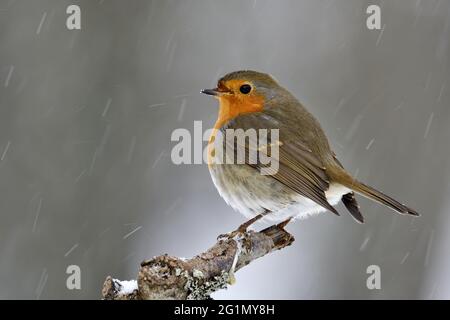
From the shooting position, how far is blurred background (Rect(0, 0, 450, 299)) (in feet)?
17.7

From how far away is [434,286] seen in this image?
18.6 feet

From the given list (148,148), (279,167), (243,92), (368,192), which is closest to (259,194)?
(279,167)

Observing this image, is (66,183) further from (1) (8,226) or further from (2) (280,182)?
(2) (280,182)

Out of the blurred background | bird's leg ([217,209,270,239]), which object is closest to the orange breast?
bird's leg ([217,209,270,239])

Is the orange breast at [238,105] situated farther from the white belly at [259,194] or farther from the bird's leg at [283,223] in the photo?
the bird's leg at [283,223]

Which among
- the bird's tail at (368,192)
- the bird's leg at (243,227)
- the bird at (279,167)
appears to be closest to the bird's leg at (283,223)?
the bird at (279,167)

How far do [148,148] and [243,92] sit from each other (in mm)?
1726

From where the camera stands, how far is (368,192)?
13.2ft

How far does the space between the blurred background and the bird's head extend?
108cm

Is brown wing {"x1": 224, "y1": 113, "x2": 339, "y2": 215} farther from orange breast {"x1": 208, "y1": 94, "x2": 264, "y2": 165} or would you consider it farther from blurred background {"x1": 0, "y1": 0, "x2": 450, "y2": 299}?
blurred background {"x1": 0, "y1": 0, "x2": 450, "y2": 299}

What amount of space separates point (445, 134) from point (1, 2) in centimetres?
395

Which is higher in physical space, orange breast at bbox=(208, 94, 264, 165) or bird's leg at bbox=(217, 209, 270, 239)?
orange breast at bbox=(208, 94, 264, 165)

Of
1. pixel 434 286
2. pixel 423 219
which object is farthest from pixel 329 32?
pixel 434 286

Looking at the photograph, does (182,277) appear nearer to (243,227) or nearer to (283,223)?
(243,227)
